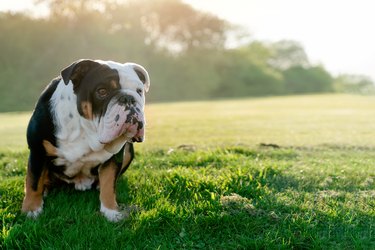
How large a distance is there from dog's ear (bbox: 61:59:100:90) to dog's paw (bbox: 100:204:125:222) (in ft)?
3.31

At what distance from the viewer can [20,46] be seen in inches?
1325

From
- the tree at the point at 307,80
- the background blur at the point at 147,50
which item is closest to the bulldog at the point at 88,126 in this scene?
the background blur at the point at 147,50

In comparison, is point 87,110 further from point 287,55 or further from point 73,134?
point 287,55

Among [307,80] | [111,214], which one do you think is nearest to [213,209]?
[111,214]

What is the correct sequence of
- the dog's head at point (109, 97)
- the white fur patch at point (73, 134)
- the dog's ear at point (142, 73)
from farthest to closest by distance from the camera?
the dog's ear at point (142, 73), the white fur patch at point (73, 134), the dog's head at point (109, 97)

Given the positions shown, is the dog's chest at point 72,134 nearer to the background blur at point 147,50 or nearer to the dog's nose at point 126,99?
the dog's nose at point 126,99

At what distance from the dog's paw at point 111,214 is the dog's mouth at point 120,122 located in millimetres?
621

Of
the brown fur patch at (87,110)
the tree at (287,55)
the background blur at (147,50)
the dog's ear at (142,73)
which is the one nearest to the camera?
the brown fur patch at (87,110)

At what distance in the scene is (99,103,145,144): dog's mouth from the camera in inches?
120

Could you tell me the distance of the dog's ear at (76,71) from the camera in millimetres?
3162

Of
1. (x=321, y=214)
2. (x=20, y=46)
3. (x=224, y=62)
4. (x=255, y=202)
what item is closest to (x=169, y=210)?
(x=255, y=202)

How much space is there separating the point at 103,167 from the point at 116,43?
3451cm

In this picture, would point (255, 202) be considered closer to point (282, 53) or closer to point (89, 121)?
point (89, 121)

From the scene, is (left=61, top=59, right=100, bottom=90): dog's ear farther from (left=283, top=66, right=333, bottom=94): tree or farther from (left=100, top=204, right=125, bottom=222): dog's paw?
(left=283, top=66, right=333, bottom=94): tree
